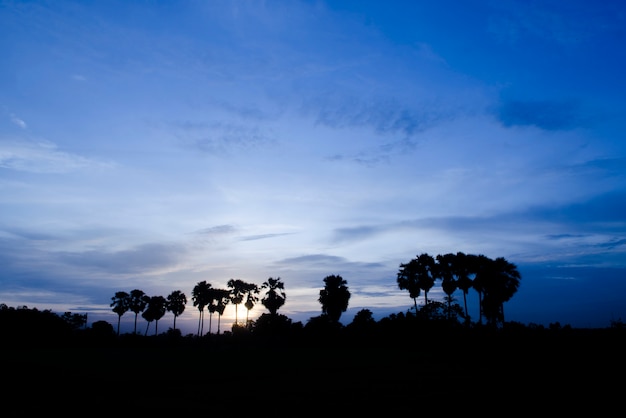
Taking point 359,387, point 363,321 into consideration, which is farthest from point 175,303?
point 359,387

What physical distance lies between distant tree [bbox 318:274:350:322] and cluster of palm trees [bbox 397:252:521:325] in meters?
8.08

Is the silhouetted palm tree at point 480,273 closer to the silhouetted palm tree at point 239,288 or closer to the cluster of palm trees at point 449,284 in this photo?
the cluster of palm trees at point 449,284

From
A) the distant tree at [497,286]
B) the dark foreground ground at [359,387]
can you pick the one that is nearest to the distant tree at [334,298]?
the distant tree at [497,286]

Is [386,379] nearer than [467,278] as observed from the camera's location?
Yes

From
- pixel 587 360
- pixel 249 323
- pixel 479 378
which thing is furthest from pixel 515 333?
pixel 249 323

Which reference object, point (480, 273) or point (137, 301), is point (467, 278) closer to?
point (480, 273)

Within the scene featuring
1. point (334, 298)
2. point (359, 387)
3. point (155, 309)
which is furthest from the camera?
point (155, 309)

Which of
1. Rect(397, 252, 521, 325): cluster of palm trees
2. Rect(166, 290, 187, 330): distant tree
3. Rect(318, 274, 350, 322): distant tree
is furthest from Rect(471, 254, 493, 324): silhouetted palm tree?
Rect(166, 290, 187, 330): distant tree

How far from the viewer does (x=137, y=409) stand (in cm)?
1241

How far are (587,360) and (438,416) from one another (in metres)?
17.0

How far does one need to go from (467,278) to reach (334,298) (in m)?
18.2

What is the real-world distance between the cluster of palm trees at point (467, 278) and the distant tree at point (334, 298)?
808cm

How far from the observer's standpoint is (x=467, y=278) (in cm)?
4872

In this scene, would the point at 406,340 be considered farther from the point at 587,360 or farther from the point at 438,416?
the point at 438,416
